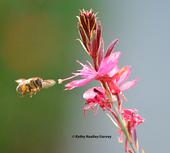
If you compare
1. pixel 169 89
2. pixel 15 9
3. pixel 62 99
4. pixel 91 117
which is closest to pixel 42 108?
pixel 62 99

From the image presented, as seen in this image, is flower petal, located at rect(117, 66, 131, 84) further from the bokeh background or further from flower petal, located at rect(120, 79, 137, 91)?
the bokeh background

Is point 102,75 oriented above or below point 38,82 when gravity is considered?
below

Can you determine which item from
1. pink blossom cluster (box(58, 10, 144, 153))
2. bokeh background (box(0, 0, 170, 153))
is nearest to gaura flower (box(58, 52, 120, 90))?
pink blossom cluster (box(58, 10, 144, 153))

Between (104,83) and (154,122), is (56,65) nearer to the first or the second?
(154,122)

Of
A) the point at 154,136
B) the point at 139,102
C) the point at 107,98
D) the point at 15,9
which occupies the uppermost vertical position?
the point at 15,9

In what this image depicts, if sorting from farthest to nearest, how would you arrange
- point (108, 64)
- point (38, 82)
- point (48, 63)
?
1. point (48, 63)
2. point (38, 82)
3. point (108, 64)

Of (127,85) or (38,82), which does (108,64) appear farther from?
(38,82)

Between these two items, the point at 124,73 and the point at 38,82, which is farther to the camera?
the point at 38,82

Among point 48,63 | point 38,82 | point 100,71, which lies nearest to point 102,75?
point 100,71

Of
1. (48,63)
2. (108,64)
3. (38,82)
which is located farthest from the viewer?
(48,63)

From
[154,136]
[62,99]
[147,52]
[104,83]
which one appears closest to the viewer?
[104,83]

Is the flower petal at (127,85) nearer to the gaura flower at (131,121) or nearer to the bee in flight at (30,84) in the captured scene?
the gaura flower at (131,121)
